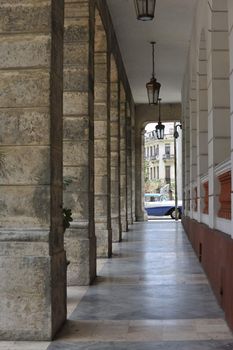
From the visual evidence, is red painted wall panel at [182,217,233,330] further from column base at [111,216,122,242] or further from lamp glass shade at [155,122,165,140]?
lamp glass shade at [155,122,165,140]

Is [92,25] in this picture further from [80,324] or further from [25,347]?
[25,347]

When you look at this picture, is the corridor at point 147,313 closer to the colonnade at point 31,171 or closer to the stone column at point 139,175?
the colonnade at point 31,171

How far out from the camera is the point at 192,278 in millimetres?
9117

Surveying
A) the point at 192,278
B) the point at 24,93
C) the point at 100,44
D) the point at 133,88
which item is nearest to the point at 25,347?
the point at 24,93

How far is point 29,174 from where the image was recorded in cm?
573

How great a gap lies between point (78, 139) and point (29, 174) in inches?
121

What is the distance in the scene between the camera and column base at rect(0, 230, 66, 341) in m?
5.50

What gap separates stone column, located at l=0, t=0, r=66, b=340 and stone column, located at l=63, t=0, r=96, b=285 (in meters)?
2.69

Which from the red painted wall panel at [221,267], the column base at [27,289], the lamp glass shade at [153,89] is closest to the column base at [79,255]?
the red painted wall panel at [221,267]

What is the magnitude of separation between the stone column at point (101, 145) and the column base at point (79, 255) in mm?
3066

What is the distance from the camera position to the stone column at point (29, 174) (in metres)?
5.52

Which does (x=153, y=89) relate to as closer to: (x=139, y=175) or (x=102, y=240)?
(x=102, y=240)

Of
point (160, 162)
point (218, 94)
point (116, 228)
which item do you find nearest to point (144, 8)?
point (218, 94)

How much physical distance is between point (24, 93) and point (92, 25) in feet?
13.1
